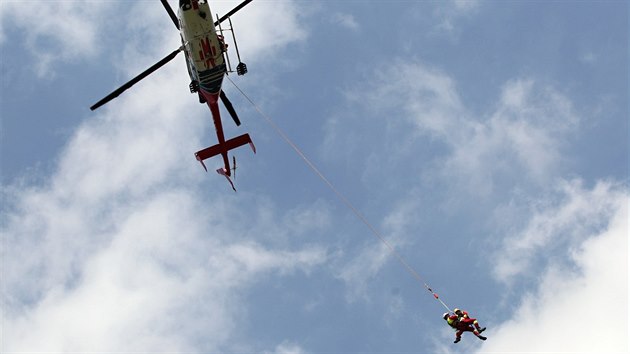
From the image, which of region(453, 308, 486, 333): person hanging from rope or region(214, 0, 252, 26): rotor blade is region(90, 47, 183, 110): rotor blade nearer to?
region(214, 0, 252, 26): rotor blade

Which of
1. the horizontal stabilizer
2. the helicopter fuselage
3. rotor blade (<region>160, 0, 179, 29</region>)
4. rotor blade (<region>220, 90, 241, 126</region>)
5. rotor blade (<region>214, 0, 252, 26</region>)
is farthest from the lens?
the horizontal stabilizer

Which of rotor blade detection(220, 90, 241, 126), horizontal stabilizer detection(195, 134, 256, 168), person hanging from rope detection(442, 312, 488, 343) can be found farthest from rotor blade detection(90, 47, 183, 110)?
person hanging from rope detection(442, 312, 488, 343)

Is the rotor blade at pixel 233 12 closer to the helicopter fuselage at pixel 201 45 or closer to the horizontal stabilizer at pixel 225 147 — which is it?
the helicopter fuselage at pixel 201 45

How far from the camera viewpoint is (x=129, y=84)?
125 ft

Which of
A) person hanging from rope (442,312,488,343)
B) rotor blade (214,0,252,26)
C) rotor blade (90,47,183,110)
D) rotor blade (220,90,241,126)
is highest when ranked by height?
rotor blade (214,0,252,26)

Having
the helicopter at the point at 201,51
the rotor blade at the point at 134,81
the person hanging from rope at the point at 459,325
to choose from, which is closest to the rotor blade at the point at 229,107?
the helicopter at the point at 201,51

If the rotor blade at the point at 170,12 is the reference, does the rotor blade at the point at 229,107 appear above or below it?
below

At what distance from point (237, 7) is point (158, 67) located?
4.99 meters

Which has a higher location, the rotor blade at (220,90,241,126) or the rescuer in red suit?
the rotor blade at (220,90,241,126)

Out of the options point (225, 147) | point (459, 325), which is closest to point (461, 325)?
point (459, 325)

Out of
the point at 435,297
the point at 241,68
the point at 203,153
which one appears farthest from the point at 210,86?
the point at 435,297

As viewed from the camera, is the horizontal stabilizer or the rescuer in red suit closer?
the rescuer in red suit

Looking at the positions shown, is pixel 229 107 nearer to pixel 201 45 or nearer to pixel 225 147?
pixel 225 147

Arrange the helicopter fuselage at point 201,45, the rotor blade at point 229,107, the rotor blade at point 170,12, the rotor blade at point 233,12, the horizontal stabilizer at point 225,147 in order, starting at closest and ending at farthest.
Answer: the helicopter fuselage at point 201,45 → the rotor blade at point 233,12 → the rotor blade at point 170,12 → the rotor blade at point 229,107 → the horizontal stabilizer at point 225,147
